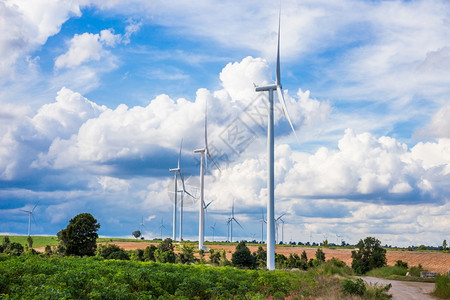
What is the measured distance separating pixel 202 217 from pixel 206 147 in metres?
13.3

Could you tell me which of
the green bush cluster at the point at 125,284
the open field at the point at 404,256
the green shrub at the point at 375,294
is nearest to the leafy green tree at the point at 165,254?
the open field at the point at 404,256

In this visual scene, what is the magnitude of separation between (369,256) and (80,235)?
38516 mm

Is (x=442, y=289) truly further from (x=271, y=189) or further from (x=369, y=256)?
(x=369, y=256)

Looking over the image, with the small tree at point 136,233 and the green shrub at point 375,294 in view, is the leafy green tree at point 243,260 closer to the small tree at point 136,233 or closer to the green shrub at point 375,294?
the green shrub at point 375,294

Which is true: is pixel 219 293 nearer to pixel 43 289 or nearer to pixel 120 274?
pixel 120 274

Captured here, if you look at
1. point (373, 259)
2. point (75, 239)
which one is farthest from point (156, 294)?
point (75, 239)

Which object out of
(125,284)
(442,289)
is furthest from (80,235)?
(442,289)

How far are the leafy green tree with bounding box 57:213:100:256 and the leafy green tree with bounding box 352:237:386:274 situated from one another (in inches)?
1406

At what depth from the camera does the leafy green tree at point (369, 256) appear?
51.4 meters

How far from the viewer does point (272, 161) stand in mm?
47125

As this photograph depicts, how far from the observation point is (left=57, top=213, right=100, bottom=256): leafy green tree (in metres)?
60.2

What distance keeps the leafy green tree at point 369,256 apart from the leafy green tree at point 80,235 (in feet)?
117

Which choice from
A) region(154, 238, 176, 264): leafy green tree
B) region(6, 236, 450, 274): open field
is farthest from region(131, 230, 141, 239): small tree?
region(154, 238, 176, 264): leafy green tree

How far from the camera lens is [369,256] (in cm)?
5212
